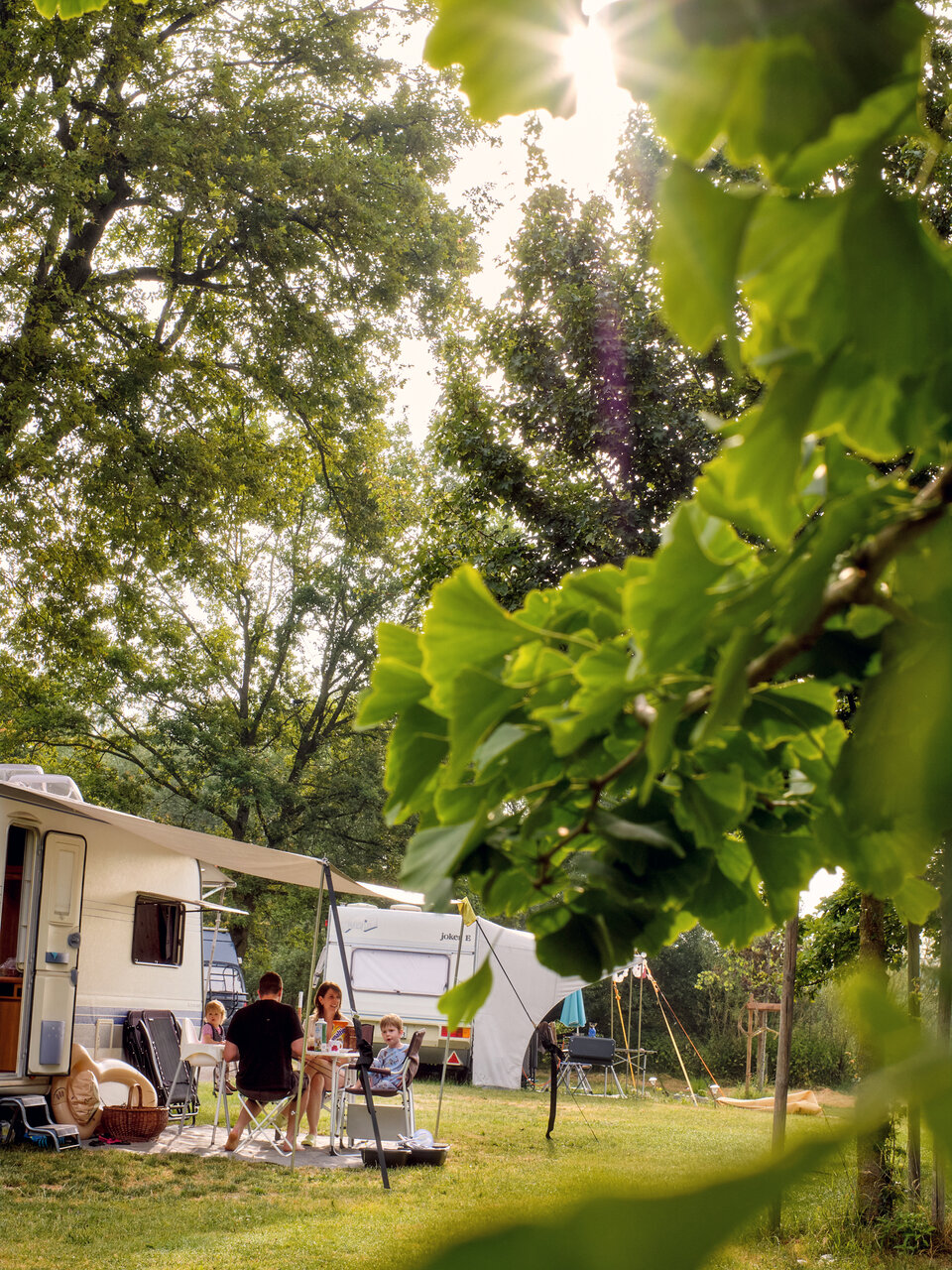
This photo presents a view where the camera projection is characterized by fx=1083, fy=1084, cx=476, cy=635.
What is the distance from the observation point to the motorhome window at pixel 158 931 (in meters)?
10.5

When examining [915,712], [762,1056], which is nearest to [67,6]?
[915,712]

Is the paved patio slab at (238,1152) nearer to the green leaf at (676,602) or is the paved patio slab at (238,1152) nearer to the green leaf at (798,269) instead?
the green leaf at (676,602)

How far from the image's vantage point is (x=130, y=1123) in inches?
343

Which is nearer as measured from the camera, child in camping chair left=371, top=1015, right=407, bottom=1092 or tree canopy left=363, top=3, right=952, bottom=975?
tree canopy left=363, top=3, right=952, bottom=975

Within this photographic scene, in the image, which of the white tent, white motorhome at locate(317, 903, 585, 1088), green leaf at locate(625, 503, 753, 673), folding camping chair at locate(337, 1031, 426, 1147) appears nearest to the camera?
green leaf at locate(625, 503, 753, 673)

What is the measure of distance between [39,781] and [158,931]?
228cm

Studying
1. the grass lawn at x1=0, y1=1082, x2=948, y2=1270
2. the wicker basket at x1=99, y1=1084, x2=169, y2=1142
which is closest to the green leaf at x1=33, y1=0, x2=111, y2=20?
the grass lawn at x1=0, y1=1082, x2=948, y2=1270

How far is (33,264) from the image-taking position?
11266 mm

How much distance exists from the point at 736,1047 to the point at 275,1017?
14221 mm

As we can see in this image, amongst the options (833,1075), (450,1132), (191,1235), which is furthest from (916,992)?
(450,1132)

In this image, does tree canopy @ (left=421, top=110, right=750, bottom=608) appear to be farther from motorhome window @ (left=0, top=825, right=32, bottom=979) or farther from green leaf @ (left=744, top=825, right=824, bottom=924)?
green leaf @ (left=744, top=825, right=824, bottom=924)

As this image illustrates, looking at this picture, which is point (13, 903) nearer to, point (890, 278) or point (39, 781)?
point (39, 781)

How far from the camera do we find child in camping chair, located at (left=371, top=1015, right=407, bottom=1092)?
884 centimetres

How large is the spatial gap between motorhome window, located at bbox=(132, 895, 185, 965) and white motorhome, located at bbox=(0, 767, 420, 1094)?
0.01m
